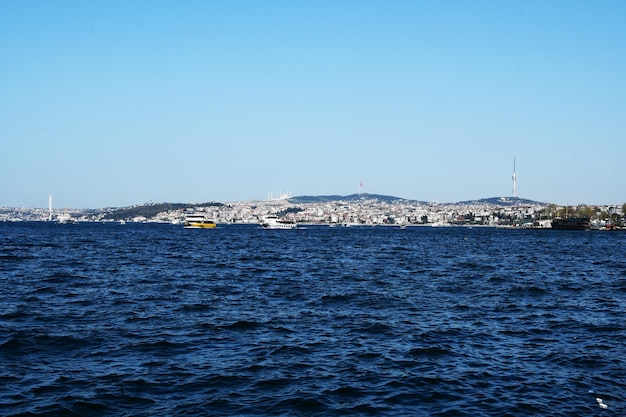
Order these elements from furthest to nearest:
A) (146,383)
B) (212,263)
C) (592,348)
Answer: (212,263)
(592,348)
(146,383)

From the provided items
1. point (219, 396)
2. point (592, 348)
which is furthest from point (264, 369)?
point (592, 348)

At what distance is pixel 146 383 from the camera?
15.4 m

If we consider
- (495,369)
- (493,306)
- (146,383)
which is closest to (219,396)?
(146,383)

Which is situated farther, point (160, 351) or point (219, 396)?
point (160, 351)

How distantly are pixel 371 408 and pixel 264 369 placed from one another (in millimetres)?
4113

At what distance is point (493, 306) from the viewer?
1158 inches

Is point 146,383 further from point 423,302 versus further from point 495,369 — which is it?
point 423,302

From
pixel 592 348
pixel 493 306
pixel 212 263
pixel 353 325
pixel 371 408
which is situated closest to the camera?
pixel 371 408

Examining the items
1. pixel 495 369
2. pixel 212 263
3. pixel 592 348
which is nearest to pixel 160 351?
pixel 495 369

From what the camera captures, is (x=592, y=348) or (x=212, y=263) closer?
(x=592, y=348)

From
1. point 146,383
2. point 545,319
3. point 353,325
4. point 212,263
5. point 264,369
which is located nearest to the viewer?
point 146,383

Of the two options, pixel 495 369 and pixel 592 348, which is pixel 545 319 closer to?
pixel 592 348

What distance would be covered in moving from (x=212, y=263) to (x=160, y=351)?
3828 cm

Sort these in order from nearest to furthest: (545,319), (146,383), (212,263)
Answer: (146,383), (545,319), (212,263)
